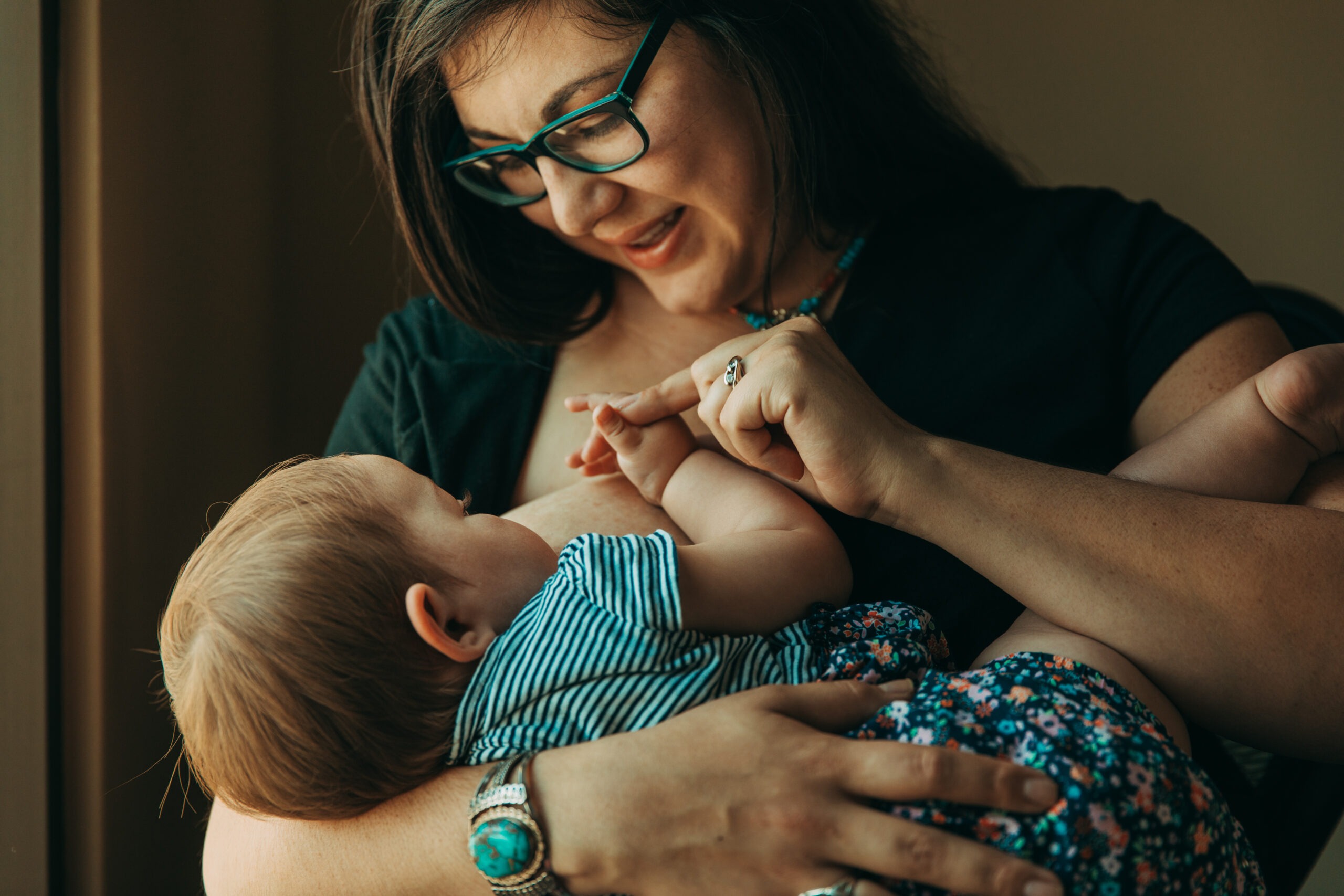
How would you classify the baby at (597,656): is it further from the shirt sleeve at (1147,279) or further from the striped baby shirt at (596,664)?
the shirt sleeve at (1147,279)

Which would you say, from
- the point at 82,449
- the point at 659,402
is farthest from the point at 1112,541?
the point at 82,449

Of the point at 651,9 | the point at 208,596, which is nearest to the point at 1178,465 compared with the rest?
the point at 651,9

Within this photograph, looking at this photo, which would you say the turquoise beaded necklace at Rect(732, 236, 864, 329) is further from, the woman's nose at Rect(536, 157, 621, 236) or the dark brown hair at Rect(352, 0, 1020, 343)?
the woman's nose at Rect(536, 157, 621, 236)

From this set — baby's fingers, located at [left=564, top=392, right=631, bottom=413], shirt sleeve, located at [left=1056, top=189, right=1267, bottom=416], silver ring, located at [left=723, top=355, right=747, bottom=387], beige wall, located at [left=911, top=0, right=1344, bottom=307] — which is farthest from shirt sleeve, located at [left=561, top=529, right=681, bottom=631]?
beige wall, located at [left=911, top=0, right=1344, bottom=307]

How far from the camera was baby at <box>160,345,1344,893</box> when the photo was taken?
0.85m

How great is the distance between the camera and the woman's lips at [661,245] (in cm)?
141

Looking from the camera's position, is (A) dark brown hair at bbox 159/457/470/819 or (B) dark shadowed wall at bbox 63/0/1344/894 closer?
(A) dark brown hair at bbox 159/457/470/819

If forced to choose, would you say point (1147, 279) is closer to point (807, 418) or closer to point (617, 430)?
Answer: point (807, 418)

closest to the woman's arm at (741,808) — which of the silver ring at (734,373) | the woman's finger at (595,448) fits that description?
the silver ring at (734,373)

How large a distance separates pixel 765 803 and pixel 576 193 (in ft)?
2.88

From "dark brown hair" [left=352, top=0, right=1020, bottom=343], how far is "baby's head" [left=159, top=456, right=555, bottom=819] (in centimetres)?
60

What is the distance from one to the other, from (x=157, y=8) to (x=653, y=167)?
3.27 ft

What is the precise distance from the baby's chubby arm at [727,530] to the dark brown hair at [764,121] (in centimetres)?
35

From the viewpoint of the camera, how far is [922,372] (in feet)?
4.64
